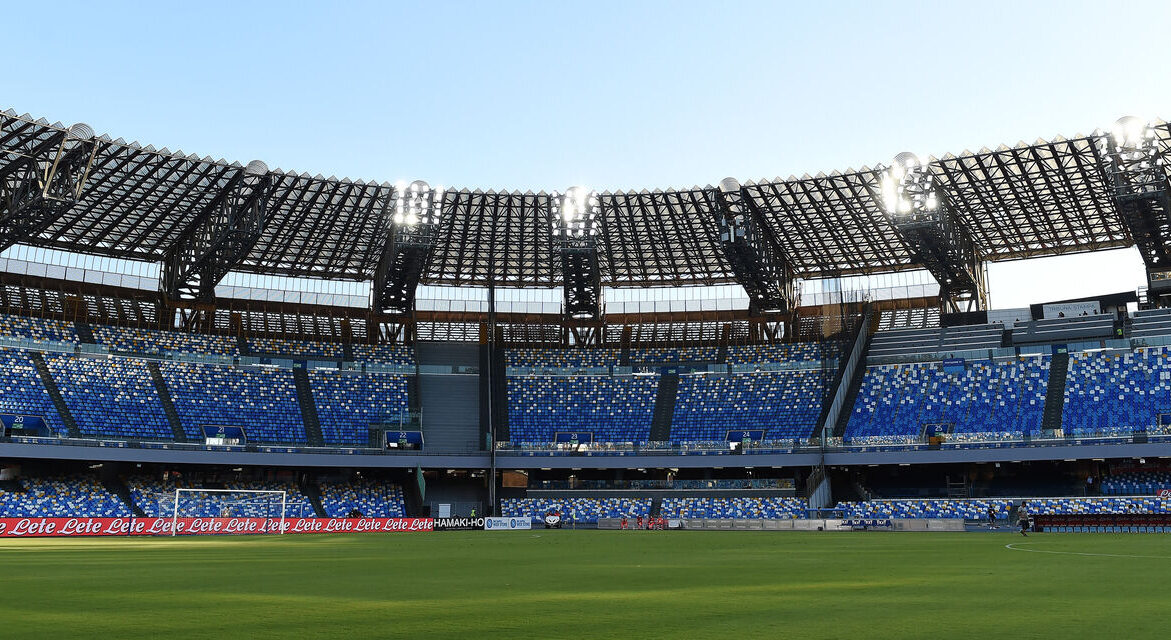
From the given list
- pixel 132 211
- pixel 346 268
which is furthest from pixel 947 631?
pixel 346 268

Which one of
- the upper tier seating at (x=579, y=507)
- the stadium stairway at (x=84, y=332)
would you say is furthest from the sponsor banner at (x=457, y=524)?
the stadium stairway at (x=84, y=332)

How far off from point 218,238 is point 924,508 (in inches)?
1867

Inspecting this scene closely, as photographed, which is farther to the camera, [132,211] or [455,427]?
[455,427]

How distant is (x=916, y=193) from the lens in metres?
58.2

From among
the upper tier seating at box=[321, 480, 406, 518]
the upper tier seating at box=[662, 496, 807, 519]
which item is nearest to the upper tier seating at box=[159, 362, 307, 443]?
the upper tier seating at box=[321, 480, 406, 518]

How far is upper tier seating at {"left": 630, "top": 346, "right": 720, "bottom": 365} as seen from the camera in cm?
7762

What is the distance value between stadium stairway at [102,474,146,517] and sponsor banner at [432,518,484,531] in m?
18.0

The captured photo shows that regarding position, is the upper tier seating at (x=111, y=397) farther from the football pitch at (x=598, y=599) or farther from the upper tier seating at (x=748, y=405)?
the football pitch at (x=598, y=599)

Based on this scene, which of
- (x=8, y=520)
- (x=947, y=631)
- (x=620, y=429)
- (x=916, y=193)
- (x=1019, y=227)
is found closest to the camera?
(x=947, y=631)

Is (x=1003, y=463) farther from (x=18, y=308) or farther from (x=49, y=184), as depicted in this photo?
(x=18, y=308)

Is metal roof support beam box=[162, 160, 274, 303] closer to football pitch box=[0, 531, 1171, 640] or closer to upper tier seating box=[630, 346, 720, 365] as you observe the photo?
upper tier seating box=[630, 346, 720, 365]

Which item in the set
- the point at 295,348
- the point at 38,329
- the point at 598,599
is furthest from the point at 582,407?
the point at 598,599

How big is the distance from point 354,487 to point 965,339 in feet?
153

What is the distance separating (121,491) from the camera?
198 ft
